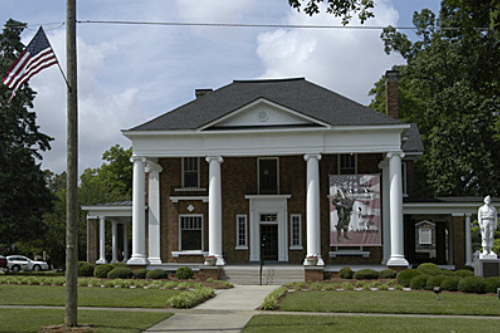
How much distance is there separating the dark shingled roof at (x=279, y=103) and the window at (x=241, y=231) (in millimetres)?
5934

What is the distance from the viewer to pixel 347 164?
35.8 m

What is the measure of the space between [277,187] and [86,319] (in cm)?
2055

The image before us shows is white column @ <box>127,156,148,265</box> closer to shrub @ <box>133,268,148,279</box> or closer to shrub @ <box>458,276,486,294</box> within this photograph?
shrub @ <box>133,268,148,279</box>

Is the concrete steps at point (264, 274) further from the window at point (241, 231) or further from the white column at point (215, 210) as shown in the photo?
the window at point (241, 231)

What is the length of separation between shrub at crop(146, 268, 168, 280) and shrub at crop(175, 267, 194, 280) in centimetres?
59

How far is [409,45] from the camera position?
174 feet

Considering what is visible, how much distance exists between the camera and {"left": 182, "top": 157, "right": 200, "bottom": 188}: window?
121 feet

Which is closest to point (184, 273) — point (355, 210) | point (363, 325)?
point (355, 210)

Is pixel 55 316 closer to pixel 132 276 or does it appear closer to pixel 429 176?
pixel 132 276

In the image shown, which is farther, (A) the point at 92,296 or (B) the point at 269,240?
(B) the point at 269,240

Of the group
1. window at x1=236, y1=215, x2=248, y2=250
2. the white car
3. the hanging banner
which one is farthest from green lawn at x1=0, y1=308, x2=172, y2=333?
the white car

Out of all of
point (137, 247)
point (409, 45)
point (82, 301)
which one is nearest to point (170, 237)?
point (137, 247)

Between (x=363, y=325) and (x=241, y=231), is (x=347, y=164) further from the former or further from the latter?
(x=363, y=325)

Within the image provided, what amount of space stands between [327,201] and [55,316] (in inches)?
820
